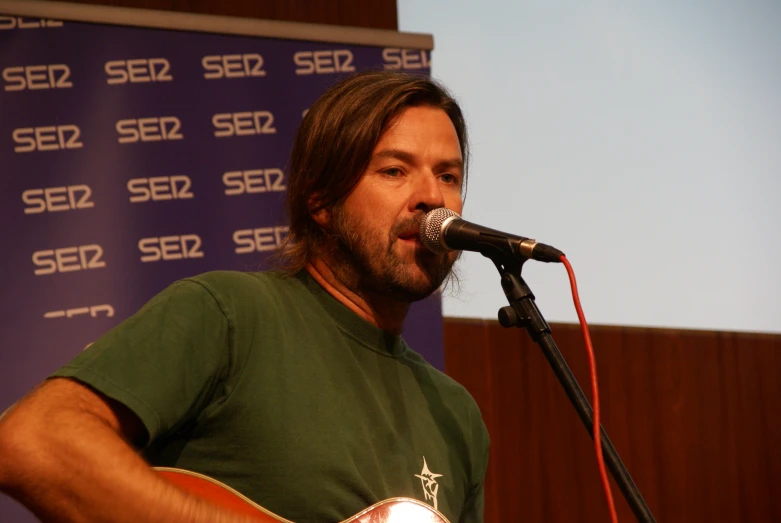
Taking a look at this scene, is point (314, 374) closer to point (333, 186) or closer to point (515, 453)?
Answer: point (333, 186)

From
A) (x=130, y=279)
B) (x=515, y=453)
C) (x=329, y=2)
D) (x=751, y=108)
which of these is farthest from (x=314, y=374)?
(x=751, y=108)

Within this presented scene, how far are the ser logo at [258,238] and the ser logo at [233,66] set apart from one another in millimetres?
515

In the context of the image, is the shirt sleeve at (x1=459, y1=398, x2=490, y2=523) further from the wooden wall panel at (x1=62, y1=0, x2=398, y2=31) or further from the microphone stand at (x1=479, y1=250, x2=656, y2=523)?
the wooden wall panel at (x1=62, y1=0, x2=398, y2=31)

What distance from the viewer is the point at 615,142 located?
11.4 feet

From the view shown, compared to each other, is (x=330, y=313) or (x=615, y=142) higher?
(x=615, y=142)

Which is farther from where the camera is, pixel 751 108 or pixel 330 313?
pixel 751 108

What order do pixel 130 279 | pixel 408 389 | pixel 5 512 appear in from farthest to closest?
1. pixel 130 279
2. pixel 5 512
3. pixel 408 389

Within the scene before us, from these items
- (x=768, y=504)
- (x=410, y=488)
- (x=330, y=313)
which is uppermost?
(x=330, y=313)

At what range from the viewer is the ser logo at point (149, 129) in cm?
274

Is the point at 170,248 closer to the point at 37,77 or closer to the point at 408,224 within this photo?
the point at 37,77

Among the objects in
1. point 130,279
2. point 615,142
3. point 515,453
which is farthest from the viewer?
point 615,142

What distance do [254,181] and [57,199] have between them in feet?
1.96

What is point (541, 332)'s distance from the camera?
1517 millimetres

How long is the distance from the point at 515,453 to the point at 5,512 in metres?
1.67
